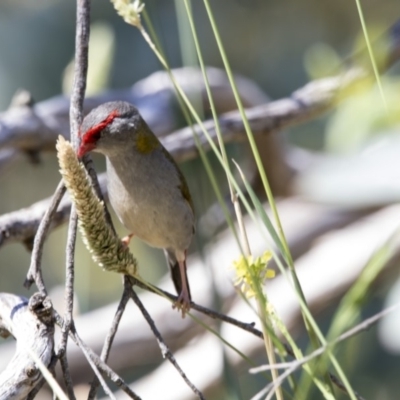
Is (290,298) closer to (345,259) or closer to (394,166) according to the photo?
(345,259)

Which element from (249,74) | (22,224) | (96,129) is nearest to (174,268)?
(22,224)

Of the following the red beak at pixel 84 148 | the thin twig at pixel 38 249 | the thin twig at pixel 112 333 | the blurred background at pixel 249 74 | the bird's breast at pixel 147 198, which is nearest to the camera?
the thin twig at pixel 112 333

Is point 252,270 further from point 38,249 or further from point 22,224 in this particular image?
point 22,224

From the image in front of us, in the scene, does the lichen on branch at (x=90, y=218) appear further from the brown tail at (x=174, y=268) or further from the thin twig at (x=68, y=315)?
the brown tail at (x=174, y=268)

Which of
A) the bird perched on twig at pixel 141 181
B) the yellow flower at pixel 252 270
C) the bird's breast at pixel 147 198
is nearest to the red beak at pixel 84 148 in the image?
the bird perched on twig at pixel 141 181

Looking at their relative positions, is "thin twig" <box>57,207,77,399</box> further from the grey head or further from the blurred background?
the blurred background

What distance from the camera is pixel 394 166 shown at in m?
2.89

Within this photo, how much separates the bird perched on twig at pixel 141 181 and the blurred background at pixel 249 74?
0.59 m

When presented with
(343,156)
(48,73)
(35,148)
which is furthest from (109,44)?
(48,73)

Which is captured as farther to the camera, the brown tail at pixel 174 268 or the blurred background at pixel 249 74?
the blurred background at pixel 249 74

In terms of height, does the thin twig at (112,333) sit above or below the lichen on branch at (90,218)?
below

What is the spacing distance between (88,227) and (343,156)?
2.84 m

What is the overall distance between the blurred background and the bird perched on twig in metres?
0.59

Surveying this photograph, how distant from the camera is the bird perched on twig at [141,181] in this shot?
2.03 metres
